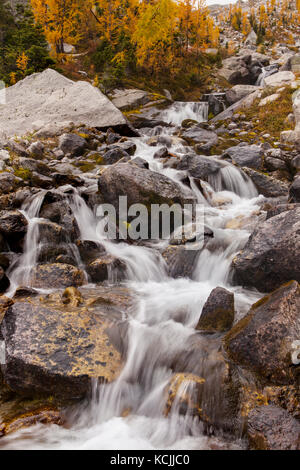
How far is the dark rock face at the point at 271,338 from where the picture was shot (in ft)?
13.3

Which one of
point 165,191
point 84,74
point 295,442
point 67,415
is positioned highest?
point 84,74

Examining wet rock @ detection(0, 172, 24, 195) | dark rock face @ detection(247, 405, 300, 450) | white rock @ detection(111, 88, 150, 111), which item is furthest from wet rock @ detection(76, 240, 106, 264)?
white rock @ detection(111, 88, 150, 111)

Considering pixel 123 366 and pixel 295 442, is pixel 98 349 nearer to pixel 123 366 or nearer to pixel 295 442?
pixel 123 366

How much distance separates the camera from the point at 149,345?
5.23 meters

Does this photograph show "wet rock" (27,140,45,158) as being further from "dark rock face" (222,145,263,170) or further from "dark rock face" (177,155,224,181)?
"dark rock face" (222,145,263,170)

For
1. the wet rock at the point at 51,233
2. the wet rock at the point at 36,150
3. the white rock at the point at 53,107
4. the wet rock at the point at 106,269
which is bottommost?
the wet rock at the point at 106,269

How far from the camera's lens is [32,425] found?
3992 millimetres

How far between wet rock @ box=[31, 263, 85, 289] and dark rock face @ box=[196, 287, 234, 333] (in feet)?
10.0

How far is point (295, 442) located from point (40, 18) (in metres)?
34.8

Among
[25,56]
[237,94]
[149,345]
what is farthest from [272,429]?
[237,94]

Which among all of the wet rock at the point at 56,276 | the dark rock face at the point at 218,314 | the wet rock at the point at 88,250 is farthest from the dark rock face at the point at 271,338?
the wet rock at the point at 88,250

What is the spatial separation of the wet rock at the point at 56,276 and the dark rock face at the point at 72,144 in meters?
8.72

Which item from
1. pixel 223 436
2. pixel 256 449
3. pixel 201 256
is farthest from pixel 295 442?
pixel 201 256

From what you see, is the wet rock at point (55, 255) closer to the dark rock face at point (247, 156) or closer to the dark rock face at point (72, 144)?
the dark rock face at point (72, 144)
